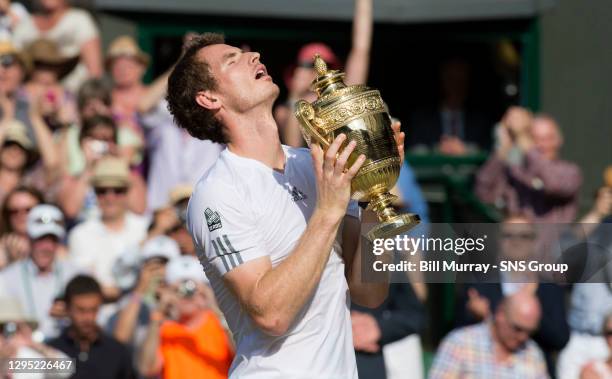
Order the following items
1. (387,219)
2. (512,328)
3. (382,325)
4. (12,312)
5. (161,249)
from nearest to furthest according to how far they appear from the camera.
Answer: (387,219)
(382,325)
(512,328)
(12,312)
(161,249)

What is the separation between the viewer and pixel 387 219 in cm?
391

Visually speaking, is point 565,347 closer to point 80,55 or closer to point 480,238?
point 480,238

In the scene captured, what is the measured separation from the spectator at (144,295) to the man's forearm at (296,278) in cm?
319

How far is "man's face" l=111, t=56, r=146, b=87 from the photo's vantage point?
355 inches

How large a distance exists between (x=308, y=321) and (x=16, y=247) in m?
4.05

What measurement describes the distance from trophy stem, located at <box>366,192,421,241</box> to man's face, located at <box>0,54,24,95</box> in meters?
5.29

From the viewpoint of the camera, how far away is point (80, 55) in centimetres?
940

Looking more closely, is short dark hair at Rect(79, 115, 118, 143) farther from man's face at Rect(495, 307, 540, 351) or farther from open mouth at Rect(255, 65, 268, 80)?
open mouth at Rect(255, 65, 268, 80)

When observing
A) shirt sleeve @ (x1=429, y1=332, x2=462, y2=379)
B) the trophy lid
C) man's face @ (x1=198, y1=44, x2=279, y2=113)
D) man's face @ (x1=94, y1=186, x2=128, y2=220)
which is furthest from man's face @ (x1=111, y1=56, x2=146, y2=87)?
the trophy lid

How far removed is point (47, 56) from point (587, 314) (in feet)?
14.6

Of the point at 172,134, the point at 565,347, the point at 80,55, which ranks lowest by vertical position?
the point at 565,347

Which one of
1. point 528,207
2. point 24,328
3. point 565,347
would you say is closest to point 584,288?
point 565,347

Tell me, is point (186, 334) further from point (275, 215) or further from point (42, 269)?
point (275, 215)

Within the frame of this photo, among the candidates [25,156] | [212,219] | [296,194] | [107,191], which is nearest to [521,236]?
[107,191]
